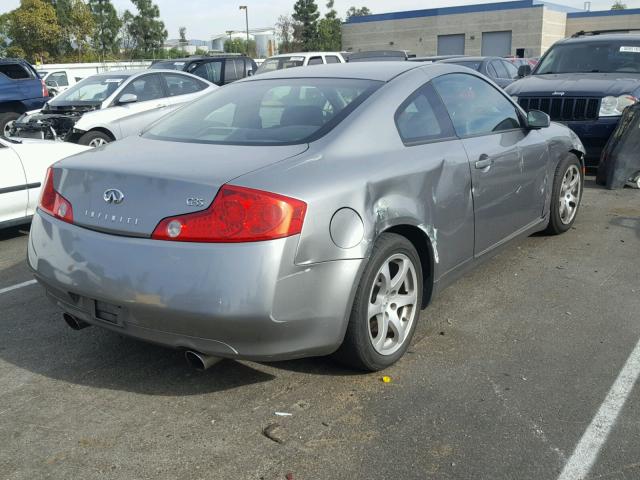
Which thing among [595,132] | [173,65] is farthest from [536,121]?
[173,65]

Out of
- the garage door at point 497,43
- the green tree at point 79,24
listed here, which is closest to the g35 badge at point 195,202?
the green tree at point 79,24

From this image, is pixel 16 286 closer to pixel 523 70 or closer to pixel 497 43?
pixel 523 70

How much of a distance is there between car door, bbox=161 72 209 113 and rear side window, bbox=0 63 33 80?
4.69m

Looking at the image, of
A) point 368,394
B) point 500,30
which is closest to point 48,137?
point 368,394

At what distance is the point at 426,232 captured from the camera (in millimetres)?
3553

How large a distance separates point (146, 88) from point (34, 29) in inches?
1470

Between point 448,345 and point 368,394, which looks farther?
point 448,345

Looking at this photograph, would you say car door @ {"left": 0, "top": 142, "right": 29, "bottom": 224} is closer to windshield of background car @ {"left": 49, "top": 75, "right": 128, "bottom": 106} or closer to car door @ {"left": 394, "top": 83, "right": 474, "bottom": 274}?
windshield of background car @ {"left": 49, "top": 75, "right": 128, "bottom": 106}

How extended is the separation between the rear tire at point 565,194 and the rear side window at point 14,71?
38.4 ft

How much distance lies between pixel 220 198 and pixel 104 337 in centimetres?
159

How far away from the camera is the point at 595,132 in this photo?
8094mm

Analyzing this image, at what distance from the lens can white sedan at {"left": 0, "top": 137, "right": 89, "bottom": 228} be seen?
6.11 meters

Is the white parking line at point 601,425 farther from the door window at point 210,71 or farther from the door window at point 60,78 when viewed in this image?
the door window at point 60,78

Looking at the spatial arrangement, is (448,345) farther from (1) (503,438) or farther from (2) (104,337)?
(2) (104,337)
